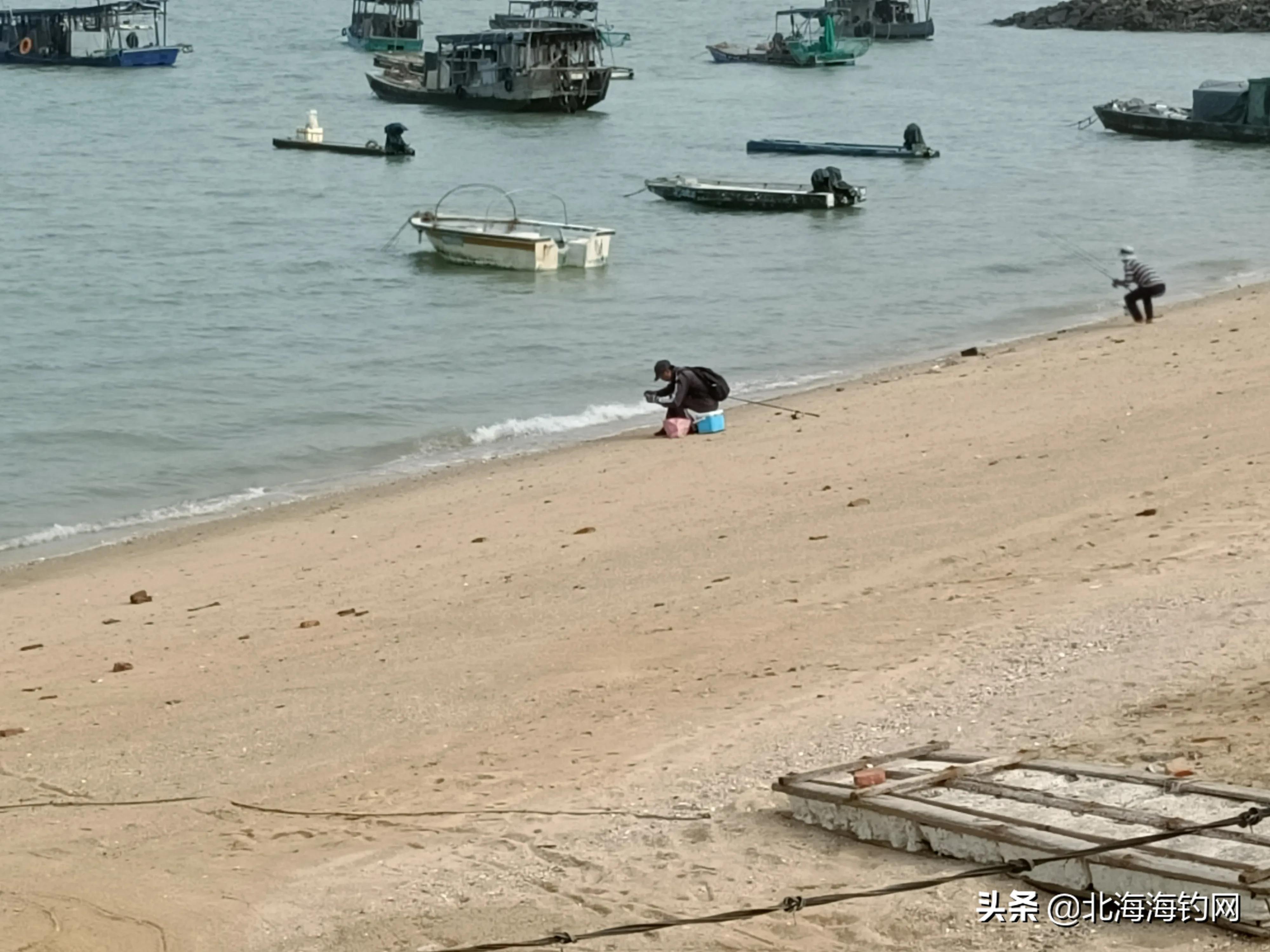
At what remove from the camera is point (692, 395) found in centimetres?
1673

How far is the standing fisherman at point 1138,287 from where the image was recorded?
2200 cm

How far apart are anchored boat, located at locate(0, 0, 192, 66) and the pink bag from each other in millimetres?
57228

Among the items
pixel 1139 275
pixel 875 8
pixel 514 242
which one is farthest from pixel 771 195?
pixel 875 8

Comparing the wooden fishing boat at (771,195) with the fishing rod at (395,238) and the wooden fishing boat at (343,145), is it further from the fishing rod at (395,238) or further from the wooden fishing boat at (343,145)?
the wooden fishing boat at (343,145)

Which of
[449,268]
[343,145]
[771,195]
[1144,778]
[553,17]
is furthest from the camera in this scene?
[553,17]

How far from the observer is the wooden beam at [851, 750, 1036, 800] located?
6344 millimetres

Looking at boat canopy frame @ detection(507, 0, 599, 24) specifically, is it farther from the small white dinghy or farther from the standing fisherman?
the standing fisherman

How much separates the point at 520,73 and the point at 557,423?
3820 centimetres

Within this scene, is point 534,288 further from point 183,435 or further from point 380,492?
point 380,492

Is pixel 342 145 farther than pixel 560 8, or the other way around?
pixel 560 8

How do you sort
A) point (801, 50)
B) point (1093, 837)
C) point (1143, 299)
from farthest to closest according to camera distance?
point (801, 50) → point (1143, 299) → point (1093, 837)

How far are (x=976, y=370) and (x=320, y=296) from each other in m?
12.2

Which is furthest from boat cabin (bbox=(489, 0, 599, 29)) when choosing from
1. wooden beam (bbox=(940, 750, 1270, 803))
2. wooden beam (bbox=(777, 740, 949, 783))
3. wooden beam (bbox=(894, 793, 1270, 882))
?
wooden beam (bbox=(894, 793, 1270, 882))

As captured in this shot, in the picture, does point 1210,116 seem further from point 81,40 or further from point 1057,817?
point 1057,817
